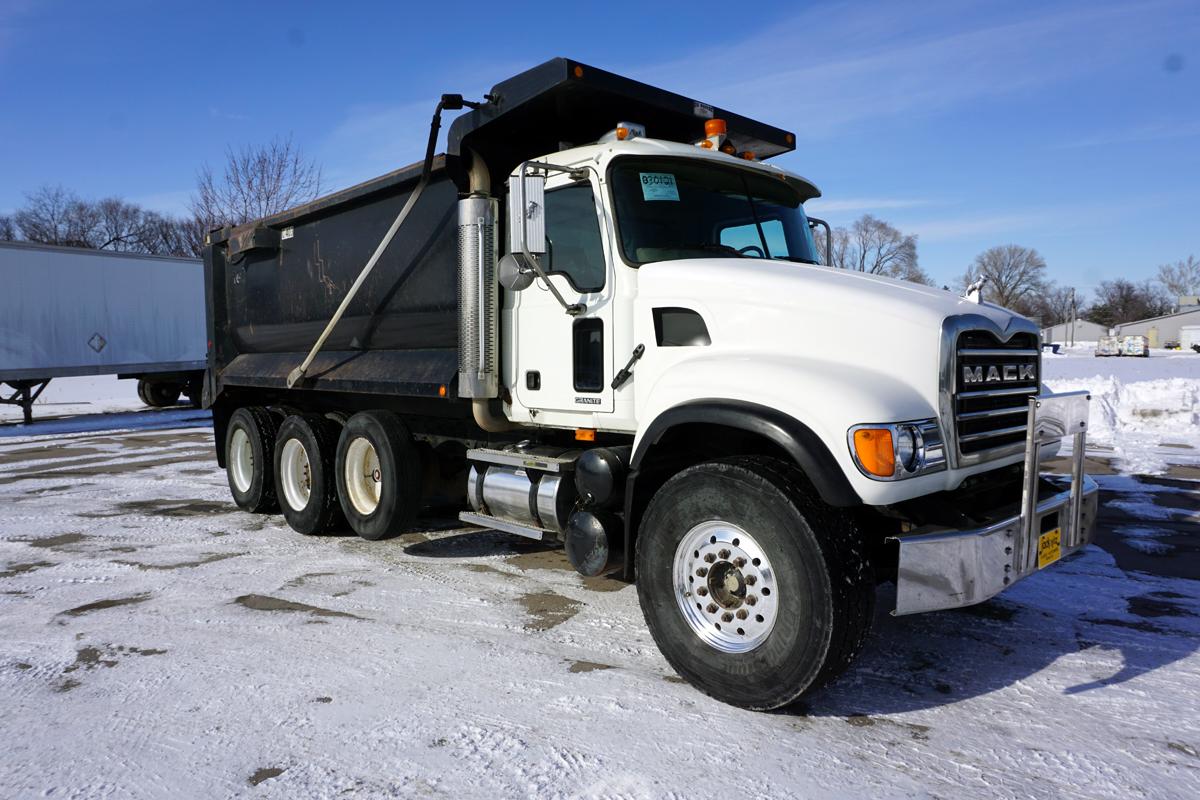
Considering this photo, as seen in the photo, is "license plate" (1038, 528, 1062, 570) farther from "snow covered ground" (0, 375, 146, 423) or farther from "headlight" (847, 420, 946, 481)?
"snow covered ground" (0, 375, 146, 423)

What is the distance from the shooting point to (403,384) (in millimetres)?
6035

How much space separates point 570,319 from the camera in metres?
4.89

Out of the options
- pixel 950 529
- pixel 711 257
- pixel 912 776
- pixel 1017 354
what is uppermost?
pixel 711 257

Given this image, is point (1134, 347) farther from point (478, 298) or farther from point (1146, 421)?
point (478, 298)

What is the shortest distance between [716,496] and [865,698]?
1.15 m

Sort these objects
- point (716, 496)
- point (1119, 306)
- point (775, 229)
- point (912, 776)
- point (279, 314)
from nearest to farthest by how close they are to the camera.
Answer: point (912, 776) → point (716, 496) → point (775, 229) → point (279, 314) → point (1119, 306)

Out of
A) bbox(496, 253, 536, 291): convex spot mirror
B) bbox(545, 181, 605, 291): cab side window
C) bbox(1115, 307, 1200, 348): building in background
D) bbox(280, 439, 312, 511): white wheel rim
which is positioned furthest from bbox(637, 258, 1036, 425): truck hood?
bbox(1115, 307, 1200, 348): building in background

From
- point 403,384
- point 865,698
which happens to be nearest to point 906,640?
point 865,698

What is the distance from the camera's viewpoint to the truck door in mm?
4676

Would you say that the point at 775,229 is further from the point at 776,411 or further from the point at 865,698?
the point at 865,698

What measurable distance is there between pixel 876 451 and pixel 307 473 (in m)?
5.60

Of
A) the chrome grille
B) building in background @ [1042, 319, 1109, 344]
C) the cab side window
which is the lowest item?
the chrome grille

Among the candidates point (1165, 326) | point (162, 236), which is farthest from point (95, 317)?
point (1165, 326)

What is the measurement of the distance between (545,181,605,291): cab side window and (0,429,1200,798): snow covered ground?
2037 millimetres
